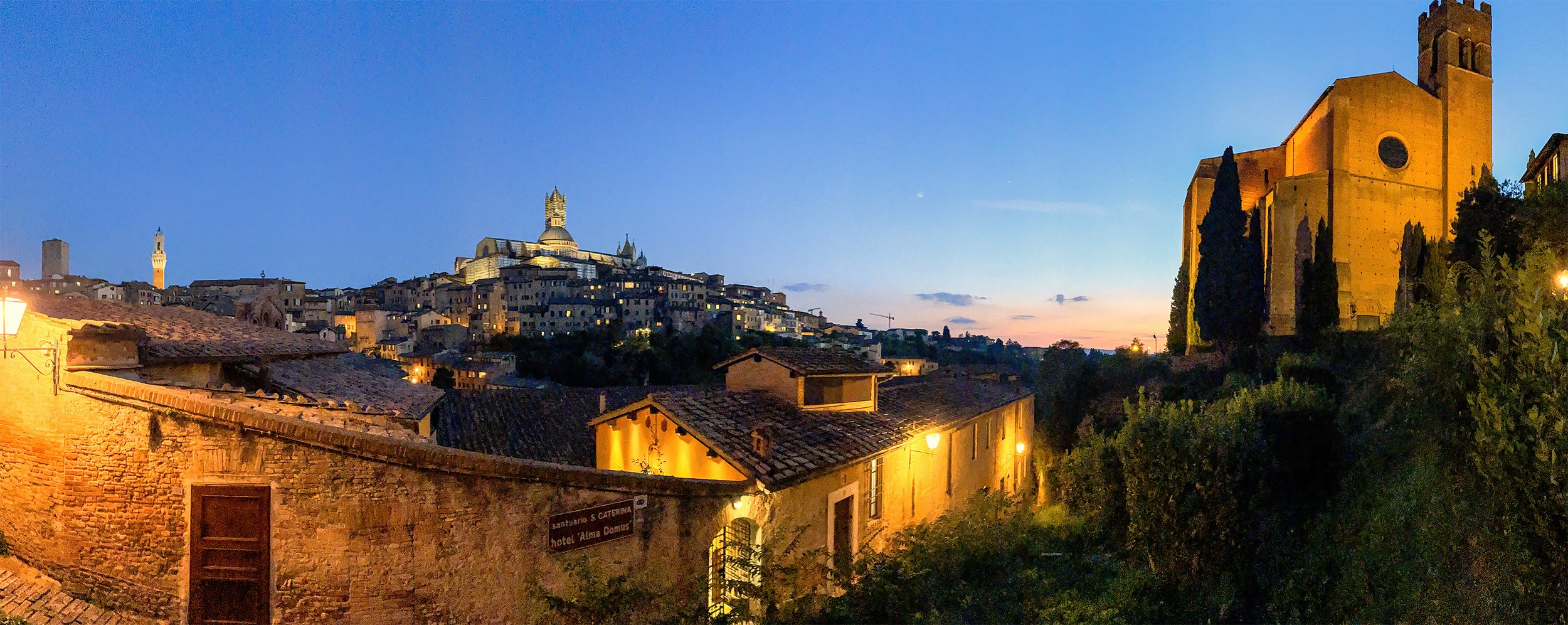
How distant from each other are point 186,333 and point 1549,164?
1176 inches

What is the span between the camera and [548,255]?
142m

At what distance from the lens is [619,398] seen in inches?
893

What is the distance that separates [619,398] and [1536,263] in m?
20.2

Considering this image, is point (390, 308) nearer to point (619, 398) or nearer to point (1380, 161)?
point (619, 398)

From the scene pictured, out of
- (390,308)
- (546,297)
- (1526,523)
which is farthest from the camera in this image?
(390,308)

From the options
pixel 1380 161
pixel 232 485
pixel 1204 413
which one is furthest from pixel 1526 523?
pixel 1380 161

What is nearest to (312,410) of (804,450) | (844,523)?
(804,450)

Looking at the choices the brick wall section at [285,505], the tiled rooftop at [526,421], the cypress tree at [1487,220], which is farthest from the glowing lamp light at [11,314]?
the cypress tree at [1487,220]

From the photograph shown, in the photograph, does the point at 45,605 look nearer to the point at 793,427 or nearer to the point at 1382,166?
the point at 793,427

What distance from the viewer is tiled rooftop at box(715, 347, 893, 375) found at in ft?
48.9

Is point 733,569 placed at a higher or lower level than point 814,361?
lower

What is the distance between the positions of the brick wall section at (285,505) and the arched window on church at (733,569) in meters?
2.03

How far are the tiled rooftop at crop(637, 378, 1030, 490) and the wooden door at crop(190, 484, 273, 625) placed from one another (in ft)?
17.4

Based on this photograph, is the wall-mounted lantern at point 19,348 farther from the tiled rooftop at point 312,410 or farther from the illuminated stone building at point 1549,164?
the illuminated stone building at point 1549,164
